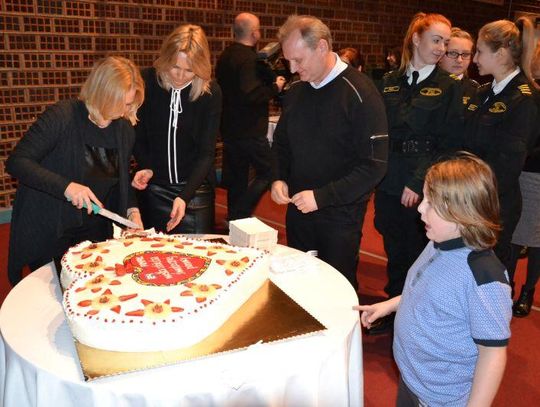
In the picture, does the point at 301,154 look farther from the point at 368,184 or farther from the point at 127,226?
the point at 127,226

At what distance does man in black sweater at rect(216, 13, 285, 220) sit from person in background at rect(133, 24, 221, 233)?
1739 millimetres

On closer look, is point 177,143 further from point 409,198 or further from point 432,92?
point 432,92

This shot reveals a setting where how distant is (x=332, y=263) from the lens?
2.41m

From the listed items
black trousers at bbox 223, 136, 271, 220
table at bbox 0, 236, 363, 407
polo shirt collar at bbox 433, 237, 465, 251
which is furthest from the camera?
black trousers at bbox 223, 136, 271, 220

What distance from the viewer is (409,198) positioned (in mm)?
2807

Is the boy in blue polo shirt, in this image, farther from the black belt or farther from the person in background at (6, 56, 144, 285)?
the black belt

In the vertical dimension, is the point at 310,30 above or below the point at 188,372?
above

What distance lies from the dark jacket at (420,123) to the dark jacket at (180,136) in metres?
0.99

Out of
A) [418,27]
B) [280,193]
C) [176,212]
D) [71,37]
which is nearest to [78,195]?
[176,212]

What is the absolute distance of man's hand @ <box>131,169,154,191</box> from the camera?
2.52 meters

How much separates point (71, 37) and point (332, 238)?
12.0ft

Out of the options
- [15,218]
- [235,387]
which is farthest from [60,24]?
[235,387]

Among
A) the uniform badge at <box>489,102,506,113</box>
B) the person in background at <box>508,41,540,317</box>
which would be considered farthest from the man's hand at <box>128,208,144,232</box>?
the person in background at <box>508,41,540,317</box>

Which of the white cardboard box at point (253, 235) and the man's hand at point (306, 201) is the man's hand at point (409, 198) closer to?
the man's hand at point (306, 201)
